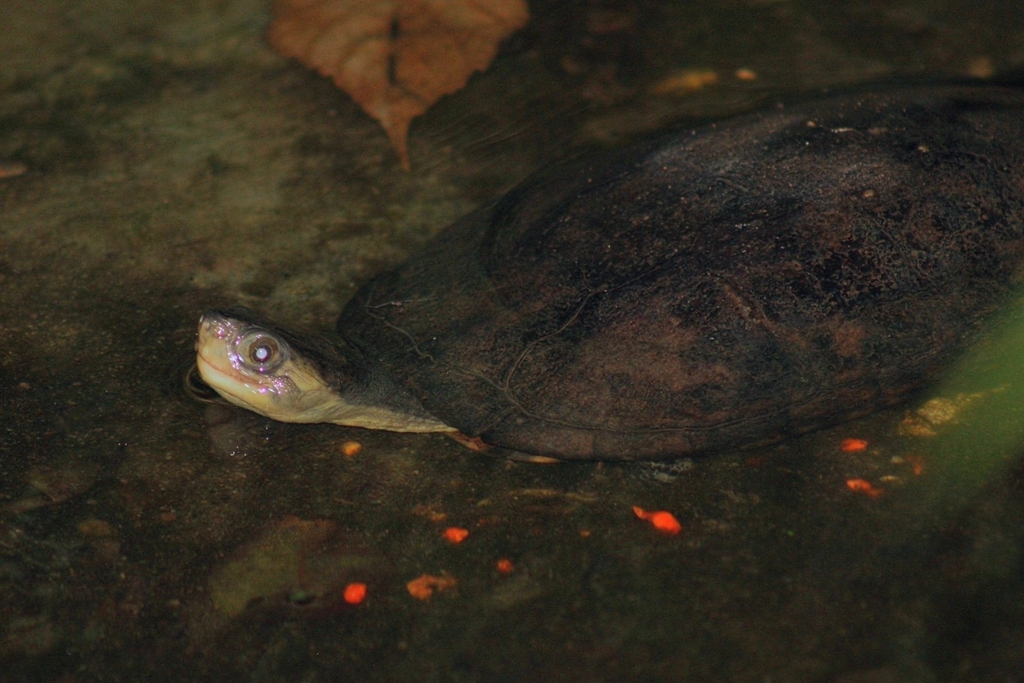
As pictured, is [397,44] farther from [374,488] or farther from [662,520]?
[662,520]

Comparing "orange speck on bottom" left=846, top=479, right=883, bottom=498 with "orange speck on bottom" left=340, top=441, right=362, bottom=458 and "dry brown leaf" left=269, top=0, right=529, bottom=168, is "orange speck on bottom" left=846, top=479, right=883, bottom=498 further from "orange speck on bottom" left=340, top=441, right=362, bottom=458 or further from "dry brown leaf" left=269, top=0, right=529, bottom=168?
"dry brown leaf" left=269, top=0, right=529, bottom=168

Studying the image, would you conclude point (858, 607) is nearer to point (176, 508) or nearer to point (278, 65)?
point (176, 508)

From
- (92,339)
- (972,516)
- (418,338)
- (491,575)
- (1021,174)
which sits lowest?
(92,339)

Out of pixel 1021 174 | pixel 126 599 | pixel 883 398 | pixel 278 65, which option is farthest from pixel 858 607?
pixel 278 65

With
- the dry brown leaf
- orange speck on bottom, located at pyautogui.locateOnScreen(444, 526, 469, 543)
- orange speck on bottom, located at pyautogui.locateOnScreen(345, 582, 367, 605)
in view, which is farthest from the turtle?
the dry brown leaf

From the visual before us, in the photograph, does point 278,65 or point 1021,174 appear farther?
point 278,65

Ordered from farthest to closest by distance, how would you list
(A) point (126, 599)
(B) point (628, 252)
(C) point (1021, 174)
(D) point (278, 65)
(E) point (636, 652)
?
(D) point (278, 65)
(C) point (1021, 174)
(B) point (628, 252)
(A) point (126, 599)
(E) point (636, 652)

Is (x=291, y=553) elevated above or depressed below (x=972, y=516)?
below

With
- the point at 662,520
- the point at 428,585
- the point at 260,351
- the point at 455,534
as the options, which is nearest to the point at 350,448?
the point at 260,351
